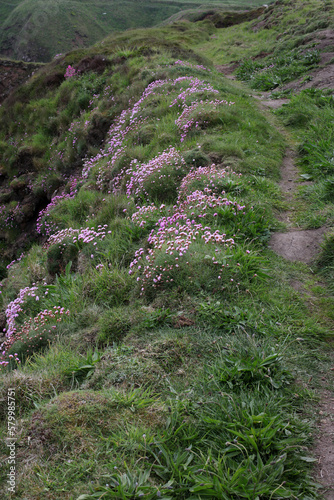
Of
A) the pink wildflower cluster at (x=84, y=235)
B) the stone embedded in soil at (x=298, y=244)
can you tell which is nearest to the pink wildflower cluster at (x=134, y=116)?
the pink wildflower cluster at (x=84, y=235)

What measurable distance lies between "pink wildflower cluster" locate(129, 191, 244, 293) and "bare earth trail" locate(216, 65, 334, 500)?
911 millimetres

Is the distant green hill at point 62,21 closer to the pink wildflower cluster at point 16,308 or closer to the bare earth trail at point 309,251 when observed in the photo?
the bare earth trail at point 309,251

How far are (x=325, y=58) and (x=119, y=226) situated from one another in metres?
12.9

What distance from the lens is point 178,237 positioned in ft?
14.0

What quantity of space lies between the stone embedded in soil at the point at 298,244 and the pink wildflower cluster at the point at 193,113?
3820 mm

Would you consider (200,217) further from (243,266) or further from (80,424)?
(80,424)

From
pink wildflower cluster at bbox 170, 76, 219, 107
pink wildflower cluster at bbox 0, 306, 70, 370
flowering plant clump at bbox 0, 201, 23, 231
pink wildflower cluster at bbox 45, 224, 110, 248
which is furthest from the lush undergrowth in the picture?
flowering plant clump at bbox 0, 201, 23, 231

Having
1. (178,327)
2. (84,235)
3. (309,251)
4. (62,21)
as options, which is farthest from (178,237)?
(62,21)

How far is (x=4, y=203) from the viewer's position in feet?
44.6

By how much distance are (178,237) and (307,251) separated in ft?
6.28

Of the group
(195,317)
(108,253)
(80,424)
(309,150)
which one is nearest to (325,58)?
(309,150)

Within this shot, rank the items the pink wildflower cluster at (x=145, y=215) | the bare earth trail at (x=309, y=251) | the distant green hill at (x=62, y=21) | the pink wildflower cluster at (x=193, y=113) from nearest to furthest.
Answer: the bare earth trail at (x=309, y=251), the pink wildflower cluster at (x=145, y=215), the pink wildflower cluster at (x=193, y=113), the distant green hill at (x=62, y=21)

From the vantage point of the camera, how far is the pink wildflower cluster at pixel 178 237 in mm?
4070

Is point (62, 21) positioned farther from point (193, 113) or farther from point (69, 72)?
point (193, 113)
